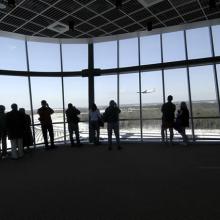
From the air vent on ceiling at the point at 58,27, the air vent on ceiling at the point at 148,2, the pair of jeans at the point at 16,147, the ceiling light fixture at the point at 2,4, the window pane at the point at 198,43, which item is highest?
the air vent on ceiling at the point at 58,27

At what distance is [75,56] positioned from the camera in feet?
35.3

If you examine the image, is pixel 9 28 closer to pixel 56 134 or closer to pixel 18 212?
pixel 56 134

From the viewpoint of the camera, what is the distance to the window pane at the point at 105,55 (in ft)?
34.5

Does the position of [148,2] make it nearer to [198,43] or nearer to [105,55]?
[198,43]

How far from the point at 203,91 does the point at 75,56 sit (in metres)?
5.36

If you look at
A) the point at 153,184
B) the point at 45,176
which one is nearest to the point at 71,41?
the point at 45,176

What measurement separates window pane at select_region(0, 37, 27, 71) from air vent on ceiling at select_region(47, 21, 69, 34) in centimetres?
189

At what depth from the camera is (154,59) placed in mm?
9984

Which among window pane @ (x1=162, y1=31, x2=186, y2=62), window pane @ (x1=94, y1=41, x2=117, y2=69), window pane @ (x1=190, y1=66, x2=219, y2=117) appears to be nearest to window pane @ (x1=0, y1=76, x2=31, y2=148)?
window pane @ (x1=94, y1=41, x2=117, y2=69)

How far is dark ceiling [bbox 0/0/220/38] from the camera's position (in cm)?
693

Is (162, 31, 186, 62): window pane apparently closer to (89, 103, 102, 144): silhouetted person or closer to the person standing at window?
(89, 103, 102, 144): silhouetted person

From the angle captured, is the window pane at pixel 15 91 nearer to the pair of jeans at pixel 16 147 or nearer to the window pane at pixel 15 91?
the window pane at pixel 15 91

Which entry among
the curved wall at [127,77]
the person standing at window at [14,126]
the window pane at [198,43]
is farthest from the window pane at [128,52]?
the person standing at window at [14,126]

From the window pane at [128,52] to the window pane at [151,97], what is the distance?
27.1 inches
